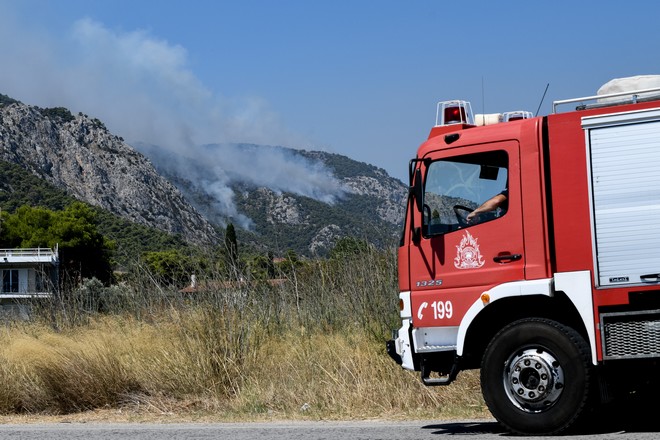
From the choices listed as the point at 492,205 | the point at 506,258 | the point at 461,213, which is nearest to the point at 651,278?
the point at 506,258

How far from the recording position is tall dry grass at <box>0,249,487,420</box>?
11.8 meters

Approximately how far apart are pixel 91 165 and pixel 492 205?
17211 centimetres

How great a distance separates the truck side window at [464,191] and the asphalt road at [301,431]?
1.90 metres

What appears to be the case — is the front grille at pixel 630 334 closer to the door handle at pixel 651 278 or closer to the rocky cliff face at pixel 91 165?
the door handle at pixel 651 278

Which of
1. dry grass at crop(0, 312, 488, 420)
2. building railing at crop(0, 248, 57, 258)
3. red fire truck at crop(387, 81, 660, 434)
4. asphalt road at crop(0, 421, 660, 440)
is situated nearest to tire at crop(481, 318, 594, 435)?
red fire truck at crop(387, 81, 660, 434)

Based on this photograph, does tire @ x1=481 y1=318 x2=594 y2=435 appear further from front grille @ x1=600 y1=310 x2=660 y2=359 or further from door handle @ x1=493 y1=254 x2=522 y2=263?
door handle @ x1=493 y1=254 x2=522 y2=263

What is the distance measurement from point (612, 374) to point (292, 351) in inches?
220

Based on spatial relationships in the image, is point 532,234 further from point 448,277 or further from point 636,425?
point 636,425

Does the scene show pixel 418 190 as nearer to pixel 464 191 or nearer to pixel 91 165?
pixel 464 191

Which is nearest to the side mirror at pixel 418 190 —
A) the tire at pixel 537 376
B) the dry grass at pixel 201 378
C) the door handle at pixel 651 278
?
the tire at pixel 537 376

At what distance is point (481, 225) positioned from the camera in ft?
30.4

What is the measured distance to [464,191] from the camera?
963 cm

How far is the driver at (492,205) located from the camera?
923 cm

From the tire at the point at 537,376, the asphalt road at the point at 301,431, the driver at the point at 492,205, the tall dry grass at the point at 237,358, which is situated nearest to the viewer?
the tire at the point at 537,376
